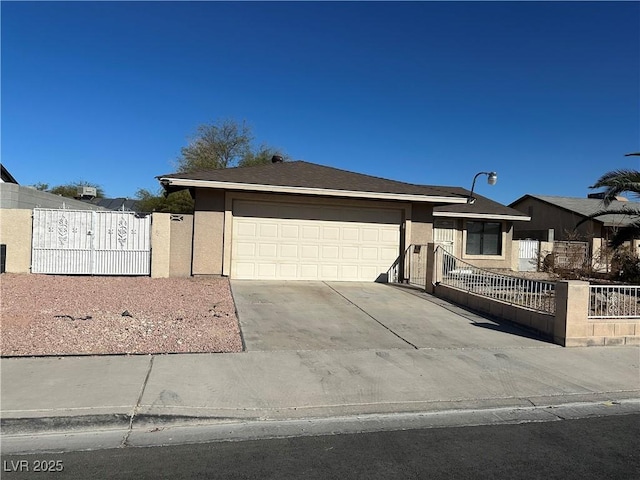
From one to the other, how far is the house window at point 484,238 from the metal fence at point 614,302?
1475 centimetres

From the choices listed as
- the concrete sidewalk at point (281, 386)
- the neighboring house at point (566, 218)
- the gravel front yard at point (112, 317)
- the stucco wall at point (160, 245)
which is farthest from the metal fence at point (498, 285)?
the neighboring house at point (566, 218)

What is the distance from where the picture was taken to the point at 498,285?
10719 millimetres

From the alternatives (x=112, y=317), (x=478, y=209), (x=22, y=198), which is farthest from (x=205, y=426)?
(x=478, y=209)

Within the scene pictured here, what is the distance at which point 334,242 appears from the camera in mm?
14961

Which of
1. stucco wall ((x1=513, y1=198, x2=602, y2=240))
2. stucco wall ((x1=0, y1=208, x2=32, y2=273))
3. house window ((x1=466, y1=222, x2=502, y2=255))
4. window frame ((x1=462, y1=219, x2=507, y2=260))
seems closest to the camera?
stucco wall ((x1=0, y1=208, x2=32, y2=273))

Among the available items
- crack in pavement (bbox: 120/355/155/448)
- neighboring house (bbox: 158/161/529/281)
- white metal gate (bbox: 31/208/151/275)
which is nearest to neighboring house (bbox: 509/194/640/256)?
neighboring house (bbox: 158/161/529/281)

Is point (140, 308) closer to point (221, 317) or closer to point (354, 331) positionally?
point (221, 317)

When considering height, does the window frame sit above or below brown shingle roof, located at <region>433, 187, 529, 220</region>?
below

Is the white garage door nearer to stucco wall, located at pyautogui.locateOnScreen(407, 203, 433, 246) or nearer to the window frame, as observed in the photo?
stucco wall, located at pyautogui.locateOnScreen(407, 203, 433, 246)

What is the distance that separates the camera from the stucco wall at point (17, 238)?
12.9 metres

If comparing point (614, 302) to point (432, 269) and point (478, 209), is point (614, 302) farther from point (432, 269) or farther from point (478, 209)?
point (478, 209)

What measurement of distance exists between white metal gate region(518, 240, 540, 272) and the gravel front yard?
18.3 metres

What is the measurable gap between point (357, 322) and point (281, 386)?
3.76m

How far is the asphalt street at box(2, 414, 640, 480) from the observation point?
3.83m
